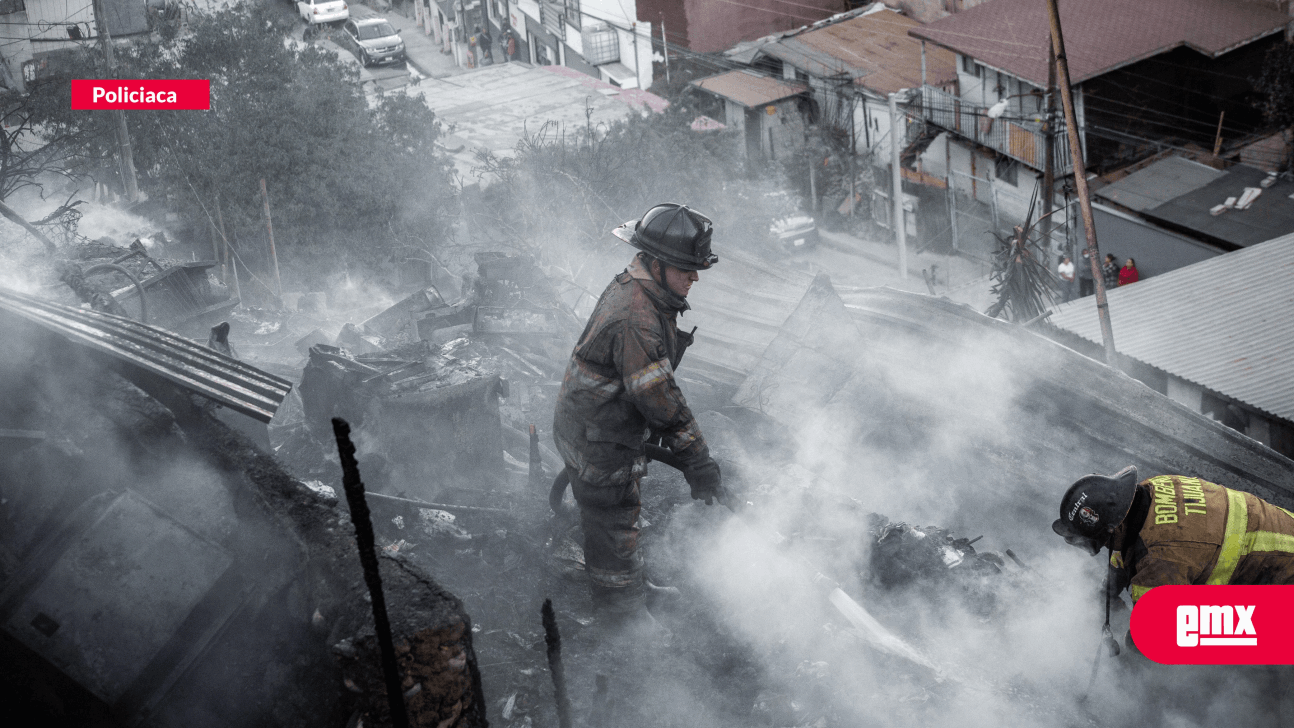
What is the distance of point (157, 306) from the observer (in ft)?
30.3

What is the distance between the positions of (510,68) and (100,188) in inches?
426

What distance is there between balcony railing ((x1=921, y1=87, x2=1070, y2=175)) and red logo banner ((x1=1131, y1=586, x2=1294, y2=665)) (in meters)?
16.7

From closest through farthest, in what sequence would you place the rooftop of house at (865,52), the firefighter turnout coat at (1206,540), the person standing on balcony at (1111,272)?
the firefighter turnout coat at (1206,540), the person standing on balcony at (1111,272), the rooftop of house at (865,52)

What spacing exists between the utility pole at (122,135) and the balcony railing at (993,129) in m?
16.9

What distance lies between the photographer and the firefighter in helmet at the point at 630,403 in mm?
4055

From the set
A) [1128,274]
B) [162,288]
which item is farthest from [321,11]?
[1128,274]

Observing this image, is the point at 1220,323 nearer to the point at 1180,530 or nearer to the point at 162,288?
the point at 1180,530

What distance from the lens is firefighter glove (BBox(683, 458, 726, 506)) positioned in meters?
4.22

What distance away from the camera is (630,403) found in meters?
4.26

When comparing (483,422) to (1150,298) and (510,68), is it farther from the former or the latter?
(510,68)

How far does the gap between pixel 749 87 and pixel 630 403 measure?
968 inches

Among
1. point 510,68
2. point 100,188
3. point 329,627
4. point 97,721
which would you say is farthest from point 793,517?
point 510,68

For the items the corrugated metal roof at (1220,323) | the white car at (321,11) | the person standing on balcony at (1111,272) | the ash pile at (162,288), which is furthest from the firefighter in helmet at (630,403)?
the white car at (321,11)

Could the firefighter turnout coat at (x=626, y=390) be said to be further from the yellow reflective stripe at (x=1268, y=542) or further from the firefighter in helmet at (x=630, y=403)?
the yellow reflective stripe at (x=1268, y=542)
